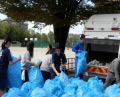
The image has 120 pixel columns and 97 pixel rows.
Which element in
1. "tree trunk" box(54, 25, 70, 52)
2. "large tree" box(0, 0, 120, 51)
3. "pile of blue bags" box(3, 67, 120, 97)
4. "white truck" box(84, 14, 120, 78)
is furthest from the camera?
"tree trunk" box(54, 25, 70, 52)

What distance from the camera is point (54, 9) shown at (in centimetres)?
766

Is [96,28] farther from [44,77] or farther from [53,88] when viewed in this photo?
[53,88]

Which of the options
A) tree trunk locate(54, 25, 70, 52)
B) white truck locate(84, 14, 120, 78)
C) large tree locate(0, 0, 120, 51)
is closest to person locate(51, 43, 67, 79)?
white truck locate(84, 14, 120, 78)

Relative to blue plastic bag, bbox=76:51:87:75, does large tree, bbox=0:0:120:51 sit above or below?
above

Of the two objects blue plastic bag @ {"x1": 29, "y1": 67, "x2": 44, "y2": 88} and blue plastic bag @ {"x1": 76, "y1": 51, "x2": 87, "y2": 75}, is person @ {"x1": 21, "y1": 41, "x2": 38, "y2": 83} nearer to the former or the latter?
blue plastic bag @ {"x1": 29, "y1": 67, "x2": 44, "y2": 88}

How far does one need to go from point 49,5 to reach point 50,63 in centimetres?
284

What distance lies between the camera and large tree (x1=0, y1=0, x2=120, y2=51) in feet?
24.8

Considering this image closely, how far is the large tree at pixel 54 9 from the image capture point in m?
7.56

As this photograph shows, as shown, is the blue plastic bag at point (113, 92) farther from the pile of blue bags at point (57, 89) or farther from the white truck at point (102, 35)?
the white truck at point (102, 35)

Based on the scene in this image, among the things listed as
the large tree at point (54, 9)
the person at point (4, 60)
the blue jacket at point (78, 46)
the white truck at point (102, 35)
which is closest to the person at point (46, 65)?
the person at point (4, 60)

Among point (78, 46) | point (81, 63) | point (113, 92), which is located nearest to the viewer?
point (113, 92)

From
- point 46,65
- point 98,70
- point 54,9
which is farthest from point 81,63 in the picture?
point 54,9

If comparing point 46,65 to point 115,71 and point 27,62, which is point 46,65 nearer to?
point 27,62

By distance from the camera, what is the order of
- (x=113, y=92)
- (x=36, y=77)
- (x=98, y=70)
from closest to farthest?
(x=113, y=92), (x=36, y=77), (x=98, y=70)
